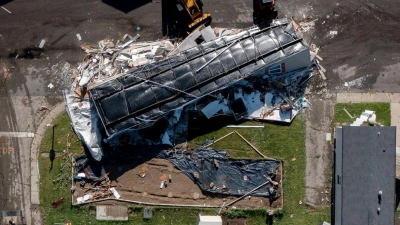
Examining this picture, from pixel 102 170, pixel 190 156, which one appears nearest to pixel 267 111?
pixel 190 156

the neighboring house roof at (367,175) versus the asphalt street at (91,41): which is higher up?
the asphalt street at (91,41)

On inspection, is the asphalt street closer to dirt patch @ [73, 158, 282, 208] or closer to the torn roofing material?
the torn roofing material

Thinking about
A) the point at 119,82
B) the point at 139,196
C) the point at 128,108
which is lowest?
the point at 139,196

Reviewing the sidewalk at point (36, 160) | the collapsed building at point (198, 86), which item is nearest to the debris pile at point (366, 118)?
the collapsed building at point (198, 86)

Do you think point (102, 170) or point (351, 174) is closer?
point (351, 174)

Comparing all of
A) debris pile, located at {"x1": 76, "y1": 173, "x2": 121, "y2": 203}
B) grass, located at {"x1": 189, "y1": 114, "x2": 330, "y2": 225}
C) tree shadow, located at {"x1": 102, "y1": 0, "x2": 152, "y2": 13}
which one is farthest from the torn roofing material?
tree shadow, located at {"x1": 102, "y1": 0, "x2": 152, "y2": 13}

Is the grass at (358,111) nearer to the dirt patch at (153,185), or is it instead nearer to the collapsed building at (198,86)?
the collapsed building at (198,86)

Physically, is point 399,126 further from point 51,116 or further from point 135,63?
point 51,116

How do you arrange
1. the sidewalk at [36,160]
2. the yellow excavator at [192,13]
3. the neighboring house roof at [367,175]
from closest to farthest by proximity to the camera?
the neighboring house roof at [367,175], the yellow excavator at [192,13], the sidewalk at [36,160]
